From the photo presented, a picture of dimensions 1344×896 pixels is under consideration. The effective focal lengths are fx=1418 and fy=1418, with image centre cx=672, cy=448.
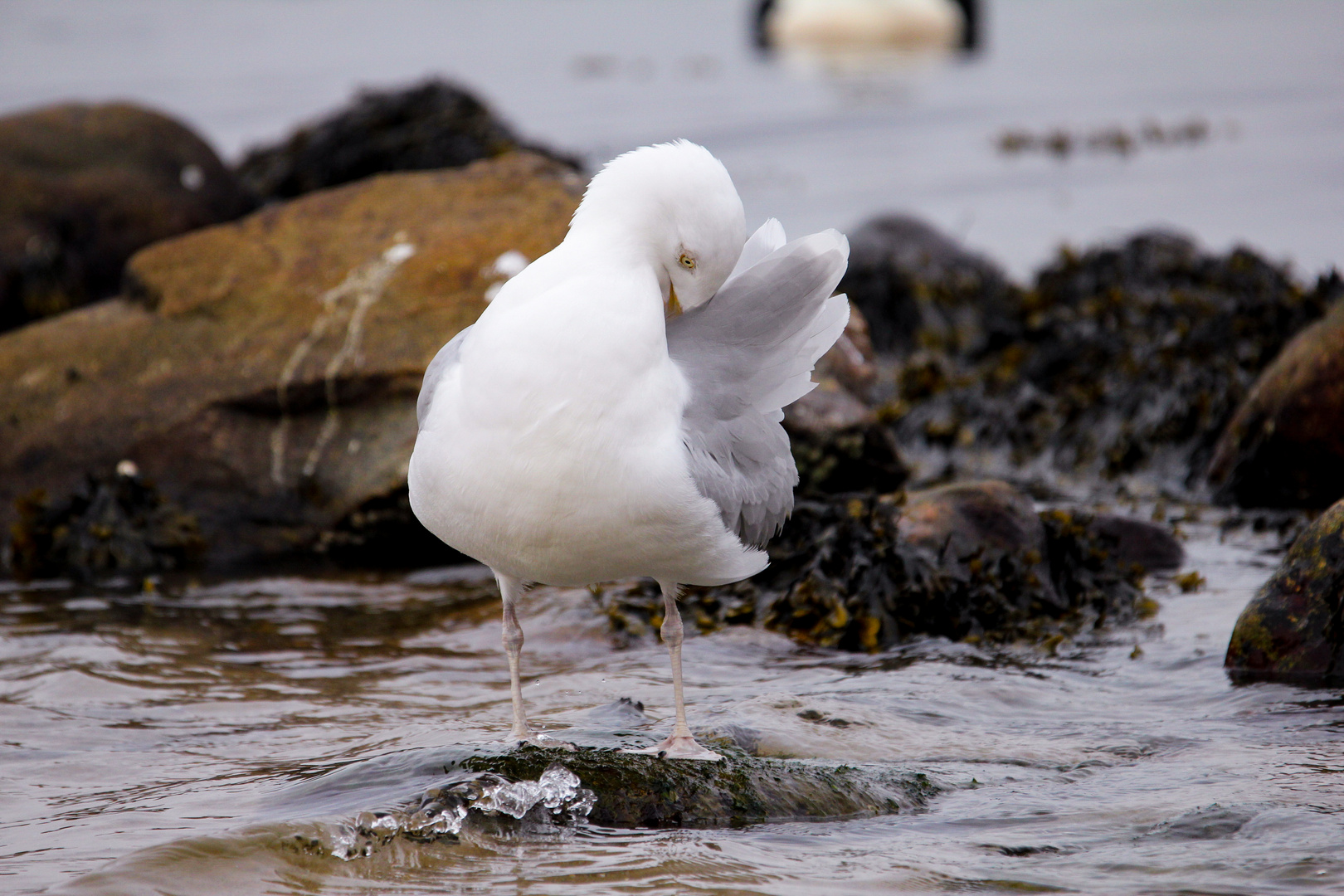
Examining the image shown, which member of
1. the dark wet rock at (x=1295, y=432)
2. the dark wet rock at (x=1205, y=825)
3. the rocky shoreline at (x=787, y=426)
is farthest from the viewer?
the dark wet rock at (x=1295, y=432)

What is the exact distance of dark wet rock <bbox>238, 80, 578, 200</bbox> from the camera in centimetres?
1209

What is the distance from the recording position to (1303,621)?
16.6 feet

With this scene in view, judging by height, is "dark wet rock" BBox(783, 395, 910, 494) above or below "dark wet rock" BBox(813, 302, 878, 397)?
below

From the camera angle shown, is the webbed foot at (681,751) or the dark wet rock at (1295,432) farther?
the dark wet rock at (1295,432)

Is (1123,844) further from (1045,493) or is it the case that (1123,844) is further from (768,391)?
(1045,493)

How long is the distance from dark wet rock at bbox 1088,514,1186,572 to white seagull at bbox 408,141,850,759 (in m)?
2.73

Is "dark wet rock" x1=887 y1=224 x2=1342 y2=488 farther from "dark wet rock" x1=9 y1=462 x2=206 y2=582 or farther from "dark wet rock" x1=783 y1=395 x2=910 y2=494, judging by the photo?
"dark wet rock" x1=9 y1=462 x2=206 y2=582

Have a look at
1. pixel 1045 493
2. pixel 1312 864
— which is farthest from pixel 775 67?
pixel 1312 864

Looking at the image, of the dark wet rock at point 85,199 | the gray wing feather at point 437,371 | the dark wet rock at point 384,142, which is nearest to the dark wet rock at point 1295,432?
the gray wing feather at point 437,371

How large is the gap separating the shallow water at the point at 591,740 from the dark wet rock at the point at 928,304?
3.66 m

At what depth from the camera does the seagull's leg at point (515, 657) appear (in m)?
4.21

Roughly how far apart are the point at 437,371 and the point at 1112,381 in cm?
550

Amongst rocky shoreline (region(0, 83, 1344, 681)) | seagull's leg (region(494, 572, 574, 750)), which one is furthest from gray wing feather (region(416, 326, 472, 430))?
rocky shoreline (region(0, 83, 1344, 681))

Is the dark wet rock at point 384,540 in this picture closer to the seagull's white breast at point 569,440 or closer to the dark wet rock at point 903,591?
the dark wet rock at point 903,591
